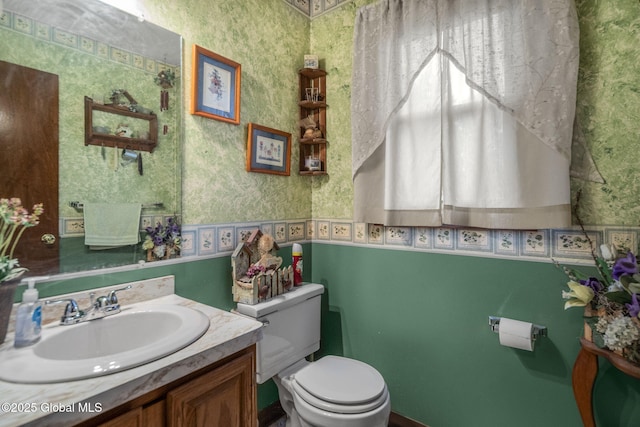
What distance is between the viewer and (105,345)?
1.03 meters

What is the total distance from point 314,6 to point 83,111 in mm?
1625

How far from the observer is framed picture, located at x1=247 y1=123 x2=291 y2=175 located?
1668 millimetres

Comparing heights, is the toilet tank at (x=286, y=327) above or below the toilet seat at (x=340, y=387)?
above

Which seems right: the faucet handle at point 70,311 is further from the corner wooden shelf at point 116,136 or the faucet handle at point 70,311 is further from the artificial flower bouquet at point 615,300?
the artificial flower bouquet at point 615,300

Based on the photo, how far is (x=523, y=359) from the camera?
1.36 m

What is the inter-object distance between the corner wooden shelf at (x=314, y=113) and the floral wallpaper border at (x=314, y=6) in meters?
0.42

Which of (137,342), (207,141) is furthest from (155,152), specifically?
(137,342)

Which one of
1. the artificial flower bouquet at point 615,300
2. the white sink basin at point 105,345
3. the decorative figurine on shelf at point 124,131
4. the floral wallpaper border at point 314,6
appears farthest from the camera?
the floral wallpaper border at point 314,6

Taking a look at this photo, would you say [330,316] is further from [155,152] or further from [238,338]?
[155,152]

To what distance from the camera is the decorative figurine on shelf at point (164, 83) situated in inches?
52.0

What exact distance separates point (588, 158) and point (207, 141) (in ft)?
5.49

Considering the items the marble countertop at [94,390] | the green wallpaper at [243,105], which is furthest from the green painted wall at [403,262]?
the marble countertop at [94,390]

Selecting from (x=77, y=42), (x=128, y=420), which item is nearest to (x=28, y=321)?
(x=128, y=420)

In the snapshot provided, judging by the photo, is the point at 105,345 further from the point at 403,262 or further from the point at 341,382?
the point at 403,262
